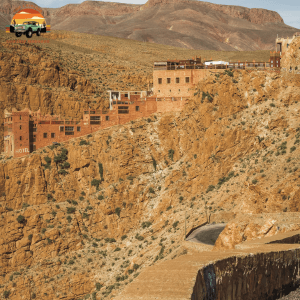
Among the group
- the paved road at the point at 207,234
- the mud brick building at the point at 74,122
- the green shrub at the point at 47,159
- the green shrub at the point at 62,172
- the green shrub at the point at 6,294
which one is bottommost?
the green shrub at the point at 6,294

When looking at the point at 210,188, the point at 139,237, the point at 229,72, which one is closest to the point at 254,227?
the point at 210,188

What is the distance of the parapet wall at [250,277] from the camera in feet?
59.9

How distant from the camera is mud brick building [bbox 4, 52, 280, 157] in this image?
6384cm

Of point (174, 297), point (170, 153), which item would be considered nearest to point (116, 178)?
point (170, 153)

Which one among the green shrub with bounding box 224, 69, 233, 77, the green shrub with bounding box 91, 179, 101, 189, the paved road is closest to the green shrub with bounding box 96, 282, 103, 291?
the green shrub with bounding box 91, 179, 101, 189

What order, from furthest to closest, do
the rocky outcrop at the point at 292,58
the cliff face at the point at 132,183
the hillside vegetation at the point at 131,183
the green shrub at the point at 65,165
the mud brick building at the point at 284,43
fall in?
1. the mud brick building at the point at 284,43
2. the green shrub at the point at 65,165
3. the rocky outcrop at the point at 292,58
4. the cliff face at the point at 132,183
5. the hillside vegetation at the point at 131,183

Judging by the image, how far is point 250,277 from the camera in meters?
20.3

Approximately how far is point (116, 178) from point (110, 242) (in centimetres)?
668

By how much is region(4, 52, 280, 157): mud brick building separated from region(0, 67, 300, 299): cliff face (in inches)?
43.4

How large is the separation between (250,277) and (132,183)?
140ft

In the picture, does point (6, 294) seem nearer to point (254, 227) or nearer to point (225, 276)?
point (254, 227)

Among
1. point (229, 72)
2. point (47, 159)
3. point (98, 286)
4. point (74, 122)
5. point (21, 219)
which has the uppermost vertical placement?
point (229, 72)

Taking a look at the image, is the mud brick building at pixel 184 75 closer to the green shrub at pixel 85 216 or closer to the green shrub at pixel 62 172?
the green shrub at pixel 62 172

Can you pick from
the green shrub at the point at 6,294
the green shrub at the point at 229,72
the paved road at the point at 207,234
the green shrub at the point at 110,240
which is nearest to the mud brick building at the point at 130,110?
the green shrub at the point at 229,72
